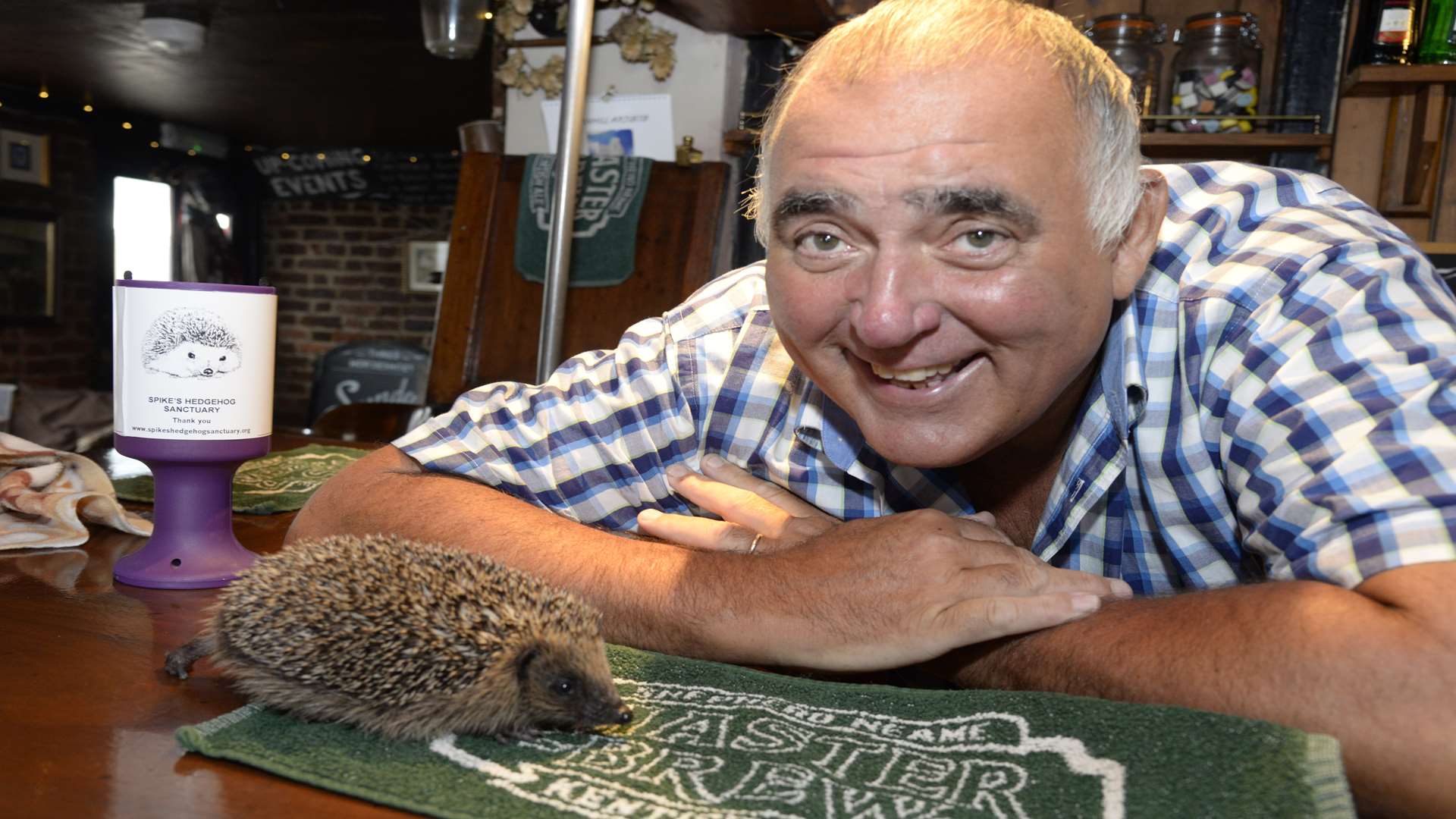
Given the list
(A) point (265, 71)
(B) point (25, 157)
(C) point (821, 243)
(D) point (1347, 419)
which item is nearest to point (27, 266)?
(B) point (25, 157)

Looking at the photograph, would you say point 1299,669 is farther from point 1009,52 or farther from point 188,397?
point 188,397

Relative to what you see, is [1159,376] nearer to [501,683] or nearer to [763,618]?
[763,618]

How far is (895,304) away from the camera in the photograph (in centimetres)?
98

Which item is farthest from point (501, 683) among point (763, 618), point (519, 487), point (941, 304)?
point (519, 487)

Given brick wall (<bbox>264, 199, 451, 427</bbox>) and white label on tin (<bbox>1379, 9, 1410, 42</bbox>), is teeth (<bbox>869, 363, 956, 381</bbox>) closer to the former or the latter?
white label on tin (<bbox>1379, 9, 1410, 42</bbox>)

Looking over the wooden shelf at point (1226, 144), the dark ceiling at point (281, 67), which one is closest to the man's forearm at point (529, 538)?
the wooden shelf at point (1226, 144)

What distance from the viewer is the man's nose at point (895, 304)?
978mm

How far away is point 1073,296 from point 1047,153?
0.14 meters

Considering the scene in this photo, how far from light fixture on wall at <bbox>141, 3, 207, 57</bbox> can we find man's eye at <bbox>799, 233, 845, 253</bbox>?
14.5 feet

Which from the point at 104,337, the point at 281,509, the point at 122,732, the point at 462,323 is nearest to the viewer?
the point at 122,732

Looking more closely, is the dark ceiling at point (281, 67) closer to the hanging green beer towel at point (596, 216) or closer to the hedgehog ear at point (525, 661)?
the hanging green beer towel at point (596, 216)

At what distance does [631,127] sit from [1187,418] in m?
2.42

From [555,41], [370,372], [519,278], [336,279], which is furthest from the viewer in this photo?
[336,279]

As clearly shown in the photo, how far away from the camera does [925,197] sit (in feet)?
3.12
